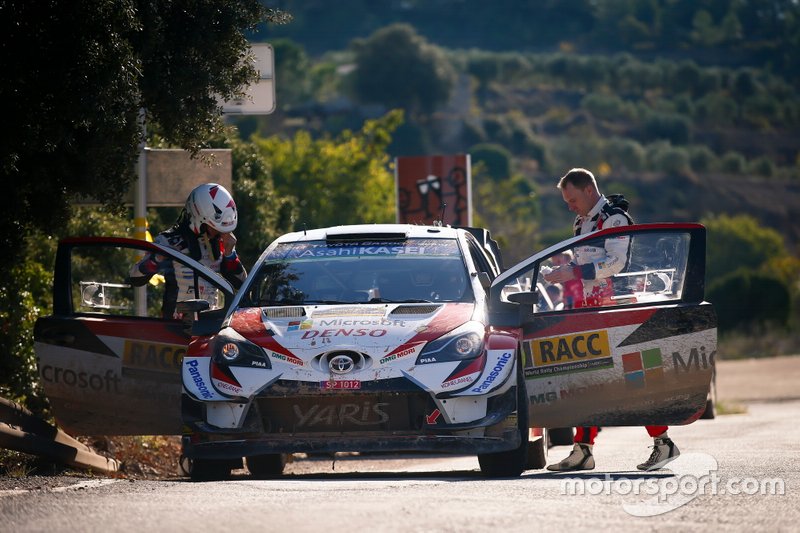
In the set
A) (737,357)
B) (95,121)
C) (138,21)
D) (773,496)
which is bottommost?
(737,357)

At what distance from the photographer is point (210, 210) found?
11609 millimetres

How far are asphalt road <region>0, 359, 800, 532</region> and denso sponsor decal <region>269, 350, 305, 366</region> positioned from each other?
72cm

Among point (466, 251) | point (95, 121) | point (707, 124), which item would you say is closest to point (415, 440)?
point (466, 251)

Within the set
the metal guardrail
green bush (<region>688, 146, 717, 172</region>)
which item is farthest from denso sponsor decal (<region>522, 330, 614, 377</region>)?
green bush (<region>688, 146, 717, 172</region>)

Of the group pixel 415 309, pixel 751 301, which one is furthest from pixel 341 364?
pixel 751 301

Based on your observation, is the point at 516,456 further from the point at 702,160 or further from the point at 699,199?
the point at 702,160

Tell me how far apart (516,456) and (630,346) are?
47.5 inches

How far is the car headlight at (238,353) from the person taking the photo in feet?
30.5

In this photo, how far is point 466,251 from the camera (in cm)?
1078

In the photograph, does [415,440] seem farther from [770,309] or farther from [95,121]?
[770,309]

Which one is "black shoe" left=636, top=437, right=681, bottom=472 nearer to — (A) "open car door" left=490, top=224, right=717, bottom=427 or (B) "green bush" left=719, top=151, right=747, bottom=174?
(A) "open car door" left=490, top=224, right=717, bottom=427

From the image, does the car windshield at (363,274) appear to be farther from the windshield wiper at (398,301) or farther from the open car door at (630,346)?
the open car door at (630,346)

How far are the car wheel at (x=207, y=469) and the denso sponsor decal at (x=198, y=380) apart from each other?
2.02 feet

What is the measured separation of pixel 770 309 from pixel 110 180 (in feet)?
215
